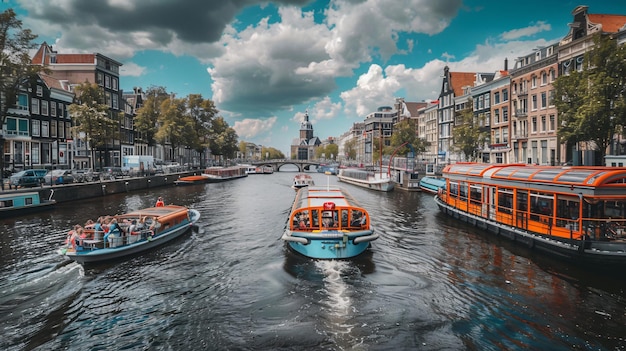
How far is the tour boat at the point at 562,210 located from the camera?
17.7 meters

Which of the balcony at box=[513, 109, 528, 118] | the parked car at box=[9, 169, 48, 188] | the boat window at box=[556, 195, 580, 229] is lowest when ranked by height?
the boat window at box=[556, 195, 580, 229]

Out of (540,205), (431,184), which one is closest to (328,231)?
(540,205)

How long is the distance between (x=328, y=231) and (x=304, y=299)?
5.01 meters

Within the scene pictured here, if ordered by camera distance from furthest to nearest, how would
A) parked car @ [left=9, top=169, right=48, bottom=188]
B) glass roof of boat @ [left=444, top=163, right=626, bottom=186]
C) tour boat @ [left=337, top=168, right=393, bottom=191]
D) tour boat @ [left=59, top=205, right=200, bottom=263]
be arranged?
tour boat @ [left=337, top=168, right=393, bottom=191]
parked car @ [left=9, top=169, right=48, bottom=188]
tour boat @ [left=59, top=205, right=200, bottom=263]
glass roof of boat @ [left=444, top=163, right=626, bottom=186]

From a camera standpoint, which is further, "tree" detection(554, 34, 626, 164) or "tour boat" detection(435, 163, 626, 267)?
"tree" detection(554, 34, 626, 164)

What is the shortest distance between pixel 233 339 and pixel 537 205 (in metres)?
18.8

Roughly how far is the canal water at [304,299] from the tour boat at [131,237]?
0.68 m

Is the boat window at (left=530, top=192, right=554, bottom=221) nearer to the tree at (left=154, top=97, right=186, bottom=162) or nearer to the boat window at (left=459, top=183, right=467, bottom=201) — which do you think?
the boat window at (left=459, top=183, right=467, bottom=201)

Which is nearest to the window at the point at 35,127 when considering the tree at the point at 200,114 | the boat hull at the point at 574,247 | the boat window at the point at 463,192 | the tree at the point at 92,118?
the tree at the point at 92,118

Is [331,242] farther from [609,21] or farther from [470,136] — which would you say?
[470,136]

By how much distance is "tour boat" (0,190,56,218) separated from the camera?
103ft

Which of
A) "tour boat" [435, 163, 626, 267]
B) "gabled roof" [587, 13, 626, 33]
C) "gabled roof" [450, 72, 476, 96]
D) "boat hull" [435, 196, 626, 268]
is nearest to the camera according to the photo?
"boat hull" [435, 196, 626, 268]

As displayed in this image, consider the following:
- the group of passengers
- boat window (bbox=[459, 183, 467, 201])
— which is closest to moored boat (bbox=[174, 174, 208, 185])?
the group of passengers

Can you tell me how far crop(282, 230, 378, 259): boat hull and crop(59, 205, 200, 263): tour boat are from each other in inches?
344
